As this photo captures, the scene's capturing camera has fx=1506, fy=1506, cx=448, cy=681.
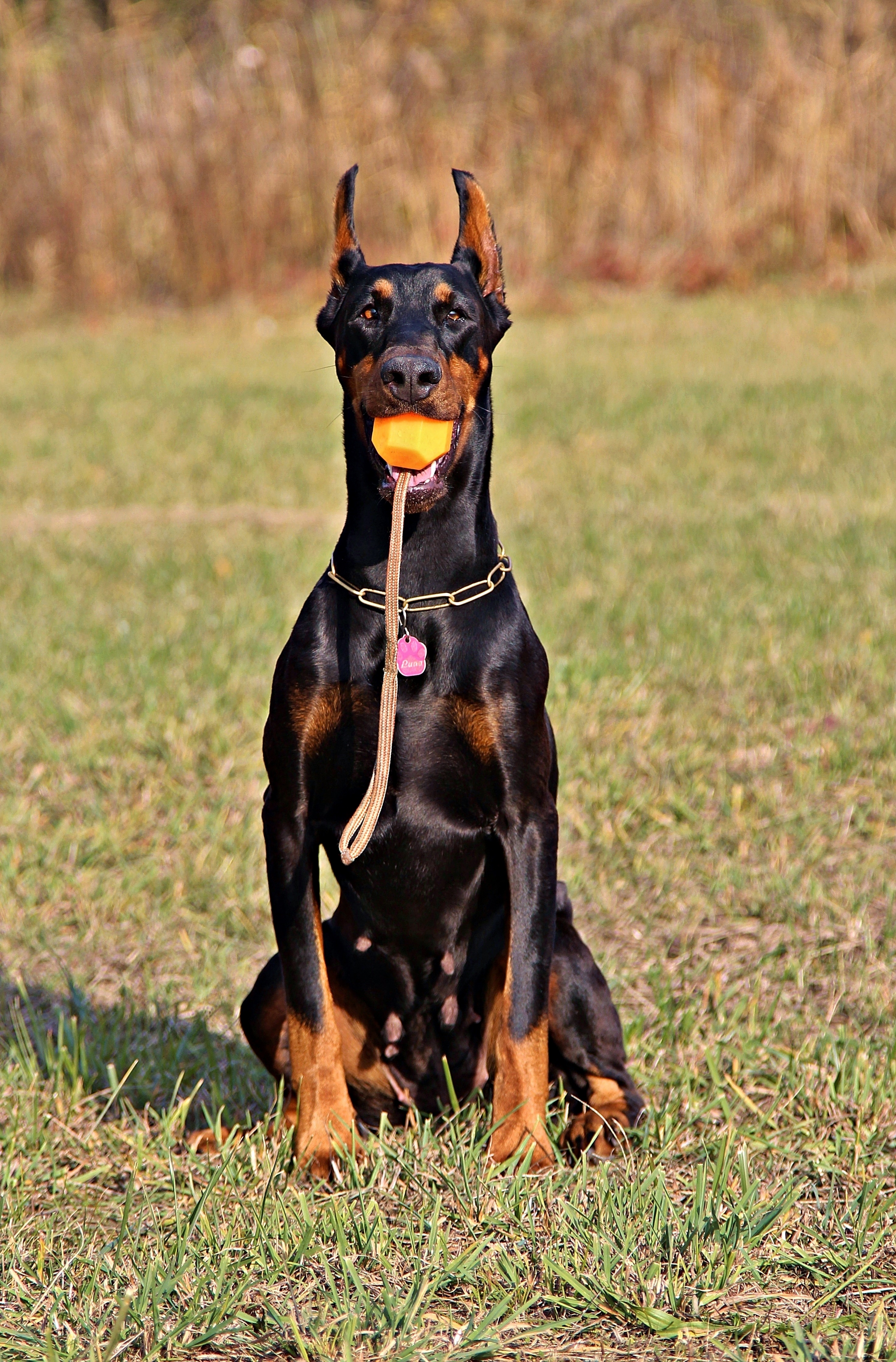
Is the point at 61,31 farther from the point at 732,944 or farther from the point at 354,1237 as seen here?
the point at 354,1237

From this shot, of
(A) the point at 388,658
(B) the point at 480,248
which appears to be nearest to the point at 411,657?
(A) the point at 388,658

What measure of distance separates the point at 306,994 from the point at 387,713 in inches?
21.8

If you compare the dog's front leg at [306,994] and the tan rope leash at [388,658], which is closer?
the tan rope leash at [388,658]

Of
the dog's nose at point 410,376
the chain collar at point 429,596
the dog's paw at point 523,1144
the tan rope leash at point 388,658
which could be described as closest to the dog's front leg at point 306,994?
the tan rope leash at point 388,658

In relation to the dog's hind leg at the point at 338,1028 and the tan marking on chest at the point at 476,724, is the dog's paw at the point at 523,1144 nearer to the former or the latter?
the dog's hind leg at the point at 338,1028

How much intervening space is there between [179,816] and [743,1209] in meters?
2.36

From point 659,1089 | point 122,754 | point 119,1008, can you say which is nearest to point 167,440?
point 122,754

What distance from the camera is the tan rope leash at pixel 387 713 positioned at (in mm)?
2578

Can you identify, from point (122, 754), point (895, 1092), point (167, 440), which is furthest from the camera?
point (167, 440)

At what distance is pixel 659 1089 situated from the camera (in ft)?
10.5

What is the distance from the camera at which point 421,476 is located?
2.65m

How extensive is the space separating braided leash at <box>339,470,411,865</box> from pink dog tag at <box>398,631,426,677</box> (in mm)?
22

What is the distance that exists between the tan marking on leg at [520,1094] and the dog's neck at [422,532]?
72cm

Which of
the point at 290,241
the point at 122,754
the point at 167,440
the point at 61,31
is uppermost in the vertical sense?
the point at 61,31
